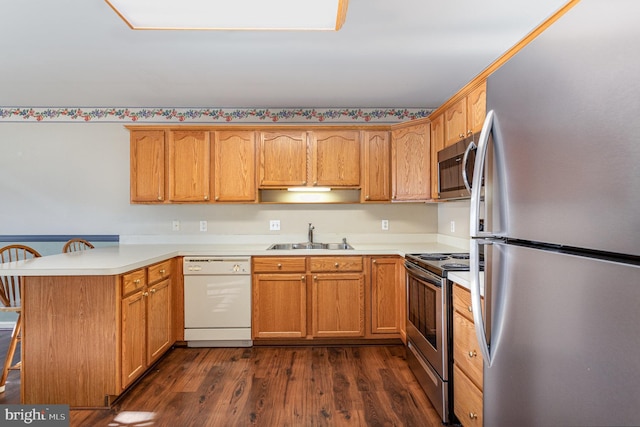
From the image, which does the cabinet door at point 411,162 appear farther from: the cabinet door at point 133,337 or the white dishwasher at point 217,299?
the cabinet door at point 133,337

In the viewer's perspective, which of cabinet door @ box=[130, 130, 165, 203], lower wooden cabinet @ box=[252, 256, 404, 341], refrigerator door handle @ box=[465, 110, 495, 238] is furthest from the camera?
cabinet door @ box=[130, 130, 165, 203]

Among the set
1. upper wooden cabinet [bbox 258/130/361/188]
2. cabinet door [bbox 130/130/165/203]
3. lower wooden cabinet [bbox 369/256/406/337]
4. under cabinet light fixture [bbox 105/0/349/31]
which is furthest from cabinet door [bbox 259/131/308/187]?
under cabinet light fixture [bbox 105/0/349/31]

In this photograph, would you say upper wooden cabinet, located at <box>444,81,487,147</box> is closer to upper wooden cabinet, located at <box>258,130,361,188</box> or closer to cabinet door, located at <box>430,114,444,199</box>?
cabinet door, located at <box>430,114,444,199</box>

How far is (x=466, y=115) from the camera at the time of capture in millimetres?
2381

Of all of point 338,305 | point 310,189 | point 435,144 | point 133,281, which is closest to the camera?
point 133,281

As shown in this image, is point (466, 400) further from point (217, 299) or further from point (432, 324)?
point (217, 299)

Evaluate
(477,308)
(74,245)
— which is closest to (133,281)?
(74,245)

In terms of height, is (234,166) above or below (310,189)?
above

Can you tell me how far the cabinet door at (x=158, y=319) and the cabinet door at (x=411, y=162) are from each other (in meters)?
2.15

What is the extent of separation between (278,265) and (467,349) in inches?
69.7

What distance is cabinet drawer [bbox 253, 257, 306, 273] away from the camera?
313 cm

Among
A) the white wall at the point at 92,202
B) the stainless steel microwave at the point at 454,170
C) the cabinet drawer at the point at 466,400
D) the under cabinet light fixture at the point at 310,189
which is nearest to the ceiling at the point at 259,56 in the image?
the white wall at the point at 92,202

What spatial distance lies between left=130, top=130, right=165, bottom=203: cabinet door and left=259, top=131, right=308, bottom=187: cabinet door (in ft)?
3.13

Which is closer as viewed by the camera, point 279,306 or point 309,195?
point 279,306
